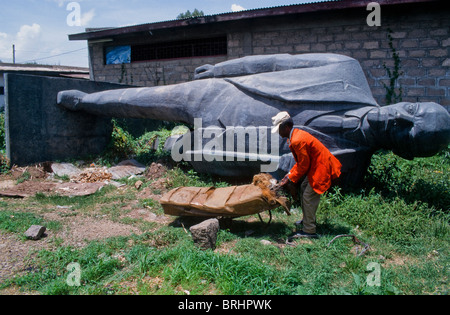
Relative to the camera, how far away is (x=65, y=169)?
241 inches

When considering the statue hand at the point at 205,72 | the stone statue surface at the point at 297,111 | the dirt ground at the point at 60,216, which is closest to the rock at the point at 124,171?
the dirt ground at the point at 60,216

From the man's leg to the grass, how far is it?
0.54 feet

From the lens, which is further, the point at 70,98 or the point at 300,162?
the point at 70,98

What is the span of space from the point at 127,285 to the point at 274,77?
3.20 meters

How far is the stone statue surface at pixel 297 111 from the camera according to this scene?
371 cm

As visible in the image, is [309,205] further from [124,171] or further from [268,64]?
[124,171]

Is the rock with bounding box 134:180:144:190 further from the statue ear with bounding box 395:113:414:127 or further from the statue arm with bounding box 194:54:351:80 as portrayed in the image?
the statue ear with bounding box 395:113:414:127

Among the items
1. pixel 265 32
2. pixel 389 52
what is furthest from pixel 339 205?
pixel 265 32

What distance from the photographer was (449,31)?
638 cm

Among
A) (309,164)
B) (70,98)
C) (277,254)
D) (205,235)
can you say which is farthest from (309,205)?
(70,98)

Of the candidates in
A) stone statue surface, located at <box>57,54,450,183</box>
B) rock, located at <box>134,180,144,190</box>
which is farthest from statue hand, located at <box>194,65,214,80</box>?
rock, located at <box>134,180,144,190</box>

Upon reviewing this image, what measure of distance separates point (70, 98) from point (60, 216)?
3.07 metres

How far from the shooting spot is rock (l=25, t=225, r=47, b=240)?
10.5ft

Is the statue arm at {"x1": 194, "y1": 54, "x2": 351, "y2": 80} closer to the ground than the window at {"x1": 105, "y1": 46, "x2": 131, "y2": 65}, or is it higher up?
closer to the ground
